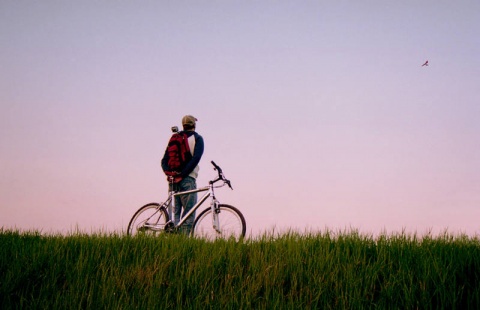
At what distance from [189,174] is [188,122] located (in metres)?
1.08

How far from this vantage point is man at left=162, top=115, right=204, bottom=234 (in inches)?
351

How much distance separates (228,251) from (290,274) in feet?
3.58

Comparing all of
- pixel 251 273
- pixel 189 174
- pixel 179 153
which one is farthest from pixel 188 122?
pixel 251 273

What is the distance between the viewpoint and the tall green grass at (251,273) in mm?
5559

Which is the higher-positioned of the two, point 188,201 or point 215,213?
point 188,201

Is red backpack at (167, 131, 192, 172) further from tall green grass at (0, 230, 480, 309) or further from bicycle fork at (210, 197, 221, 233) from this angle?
tall green grass at (0, 230, 480, 309)

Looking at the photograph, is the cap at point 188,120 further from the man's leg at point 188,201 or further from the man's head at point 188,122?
the man's leg at point 188,201

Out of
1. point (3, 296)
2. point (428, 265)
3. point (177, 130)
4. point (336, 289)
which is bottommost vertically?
point (3, 296)

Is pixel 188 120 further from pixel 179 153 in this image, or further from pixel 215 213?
pixel 215 213

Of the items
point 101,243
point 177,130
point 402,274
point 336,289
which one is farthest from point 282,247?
point 177,130

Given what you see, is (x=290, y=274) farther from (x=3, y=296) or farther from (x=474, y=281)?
(x=3, y=296)

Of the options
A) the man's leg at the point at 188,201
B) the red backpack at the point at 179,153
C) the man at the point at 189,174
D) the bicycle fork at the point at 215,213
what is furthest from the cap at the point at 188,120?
the bicycle fork at the point at 215,213

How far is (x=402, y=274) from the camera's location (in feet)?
19.5

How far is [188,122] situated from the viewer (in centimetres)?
922
